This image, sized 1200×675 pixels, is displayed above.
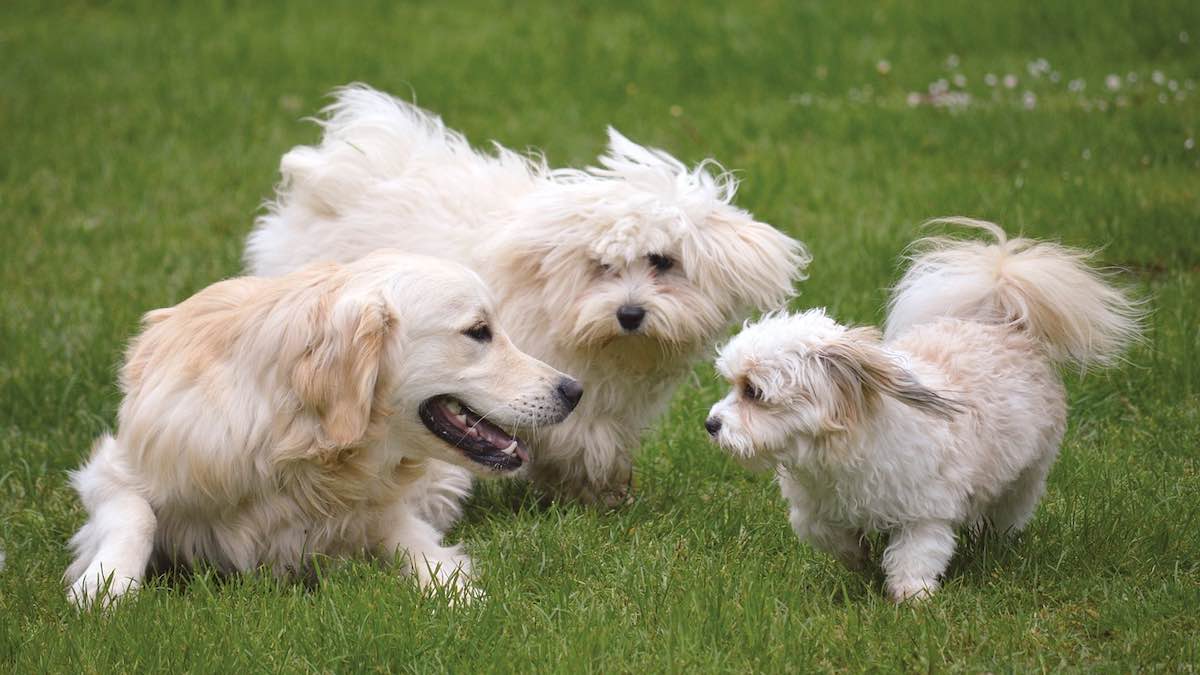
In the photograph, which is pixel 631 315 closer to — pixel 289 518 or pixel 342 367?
pixel 342 367

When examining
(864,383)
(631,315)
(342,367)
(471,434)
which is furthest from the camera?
(631,315)

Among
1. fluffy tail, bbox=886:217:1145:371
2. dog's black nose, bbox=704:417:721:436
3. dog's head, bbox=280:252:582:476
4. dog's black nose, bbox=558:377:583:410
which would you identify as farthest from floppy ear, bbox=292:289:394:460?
fluffy tail, bbox=886:217:1145:371

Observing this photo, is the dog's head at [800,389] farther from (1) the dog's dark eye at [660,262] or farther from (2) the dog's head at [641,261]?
(1) the dog's dark eye at [660,262]

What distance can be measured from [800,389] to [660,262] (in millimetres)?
1320

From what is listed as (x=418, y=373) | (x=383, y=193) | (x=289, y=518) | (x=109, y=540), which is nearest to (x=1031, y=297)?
(x=418, y=373)

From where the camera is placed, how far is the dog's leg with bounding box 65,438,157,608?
3854 mm

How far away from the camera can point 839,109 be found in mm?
9086

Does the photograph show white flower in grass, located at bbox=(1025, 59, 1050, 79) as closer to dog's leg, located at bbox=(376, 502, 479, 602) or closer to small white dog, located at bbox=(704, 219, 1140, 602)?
small white dog, located at bbox=(704, 219, 1140, 602)

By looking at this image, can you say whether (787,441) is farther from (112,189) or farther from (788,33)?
(788,33)

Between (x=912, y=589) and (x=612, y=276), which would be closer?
(x=912, y=589)

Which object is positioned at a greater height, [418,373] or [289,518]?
[418,373]

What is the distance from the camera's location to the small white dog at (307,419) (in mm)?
3846

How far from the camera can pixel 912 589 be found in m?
3.75

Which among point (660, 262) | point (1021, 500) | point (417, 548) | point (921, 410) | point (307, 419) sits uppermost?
point (921, 410)
